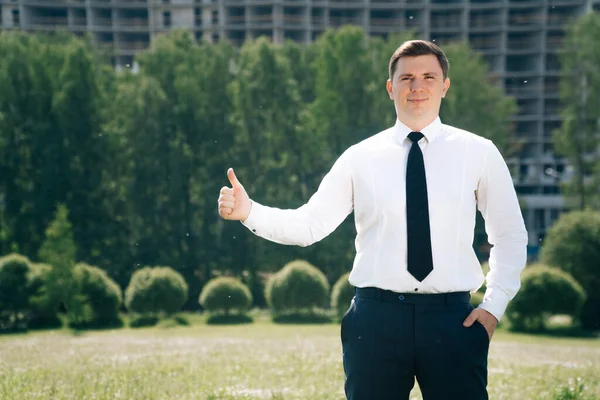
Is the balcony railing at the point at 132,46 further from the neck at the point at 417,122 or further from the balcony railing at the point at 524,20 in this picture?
the neck at the point at 417,122

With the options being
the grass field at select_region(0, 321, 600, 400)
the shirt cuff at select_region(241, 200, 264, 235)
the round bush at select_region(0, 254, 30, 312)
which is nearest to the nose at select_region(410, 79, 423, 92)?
the shirt cuff at select_region(241, 200, 264, 235)

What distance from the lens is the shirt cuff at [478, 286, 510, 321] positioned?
4.11 m

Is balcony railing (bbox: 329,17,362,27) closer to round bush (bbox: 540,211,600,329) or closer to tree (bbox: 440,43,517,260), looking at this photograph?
tree (bbox: 440,43,517,260)

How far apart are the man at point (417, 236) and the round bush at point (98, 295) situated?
25883 mm

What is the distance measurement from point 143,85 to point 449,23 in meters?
51.9

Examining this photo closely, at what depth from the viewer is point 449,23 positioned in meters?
87.1

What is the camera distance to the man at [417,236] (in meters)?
4.05

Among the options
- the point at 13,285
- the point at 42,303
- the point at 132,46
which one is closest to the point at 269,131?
the point at 42,303

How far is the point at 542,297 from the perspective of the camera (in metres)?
26.3

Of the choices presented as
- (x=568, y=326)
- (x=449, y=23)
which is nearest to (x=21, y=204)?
(x=568, y=326)

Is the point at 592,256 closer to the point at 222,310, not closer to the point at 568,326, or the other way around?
the point at 568,326

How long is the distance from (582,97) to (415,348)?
162ft

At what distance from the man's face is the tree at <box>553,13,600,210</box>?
153ft

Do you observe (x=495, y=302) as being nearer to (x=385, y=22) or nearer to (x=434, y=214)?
(x=434, y=214)
